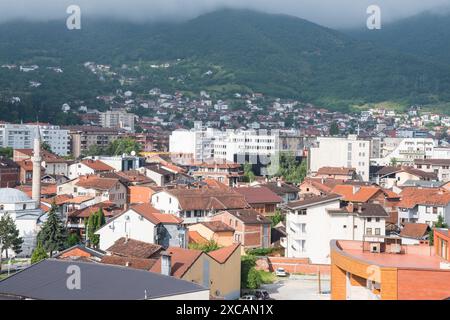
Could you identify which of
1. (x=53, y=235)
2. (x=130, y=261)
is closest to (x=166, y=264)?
(x=130, y=261)

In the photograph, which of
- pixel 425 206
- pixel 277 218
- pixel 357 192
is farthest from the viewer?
pixel 357 192

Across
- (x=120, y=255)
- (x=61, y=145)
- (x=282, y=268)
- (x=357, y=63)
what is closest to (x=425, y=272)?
(x=120, y=255)

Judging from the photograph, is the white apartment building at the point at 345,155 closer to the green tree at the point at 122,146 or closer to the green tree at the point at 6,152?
the green tree at the point at 122,146

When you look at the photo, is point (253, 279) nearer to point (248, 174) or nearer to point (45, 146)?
point (248, 174)

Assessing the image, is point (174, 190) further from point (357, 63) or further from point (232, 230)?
point (357, 63)

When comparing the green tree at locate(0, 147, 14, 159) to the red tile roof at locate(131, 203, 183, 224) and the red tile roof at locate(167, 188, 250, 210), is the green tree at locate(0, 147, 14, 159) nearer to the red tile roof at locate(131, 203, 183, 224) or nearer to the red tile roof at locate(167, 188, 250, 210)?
the red tile roof at locate(167, 188, 250, 210)

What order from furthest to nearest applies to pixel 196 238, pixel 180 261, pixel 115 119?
1. pixel 115 119
2. pixel 196 238
3. pixel 180 261

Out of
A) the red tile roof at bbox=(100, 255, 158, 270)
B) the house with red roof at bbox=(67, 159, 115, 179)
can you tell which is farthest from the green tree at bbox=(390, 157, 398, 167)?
the red tile roof at bbox=(100, 255, 158, 270)
